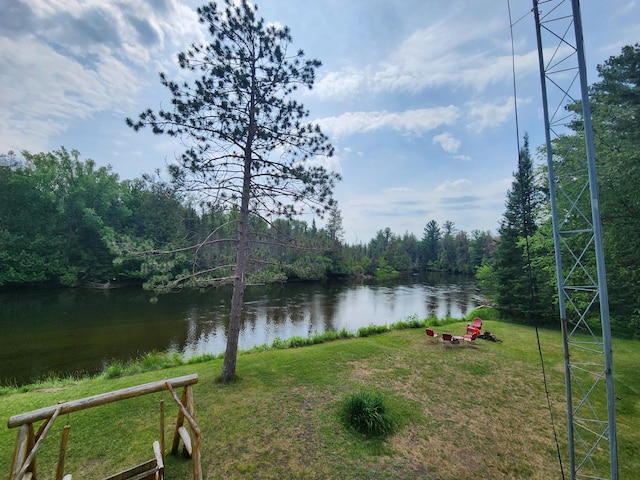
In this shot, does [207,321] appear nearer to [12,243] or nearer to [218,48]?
[218,48]

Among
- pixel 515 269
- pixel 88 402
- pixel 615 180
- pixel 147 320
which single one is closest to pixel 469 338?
pixel 615 180

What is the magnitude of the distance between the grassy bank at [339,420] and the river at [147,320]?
2.70 metres

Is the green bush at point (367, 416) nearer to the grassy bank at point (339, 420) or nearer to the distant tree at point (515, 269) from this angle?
the grassy bank at point (339, 420)

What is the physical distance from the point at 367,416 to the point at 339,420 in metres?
0.59

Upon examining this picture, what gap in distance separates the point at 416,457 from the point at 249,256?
19.7ft

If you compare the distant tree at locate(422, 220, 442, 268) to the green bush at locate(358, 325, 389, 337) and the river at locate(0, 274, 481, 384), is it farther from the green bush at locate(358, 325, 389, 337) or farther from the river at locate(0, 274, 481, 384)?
the green bush at locate(358, 325, 389, 337)

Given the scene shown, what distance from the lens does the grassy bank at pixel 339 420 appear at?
4348mm

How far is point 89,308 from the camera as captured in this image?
1947 cm

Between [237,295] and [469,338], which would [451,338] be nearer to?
[469,338]

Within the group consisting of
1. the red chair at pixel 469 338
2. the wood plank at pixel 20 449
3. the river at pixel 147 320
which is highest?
the wood plank at pixel 20 449

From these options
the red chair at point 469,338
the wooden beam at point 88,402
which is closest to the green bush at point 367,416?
the wooden beam at point 88,402

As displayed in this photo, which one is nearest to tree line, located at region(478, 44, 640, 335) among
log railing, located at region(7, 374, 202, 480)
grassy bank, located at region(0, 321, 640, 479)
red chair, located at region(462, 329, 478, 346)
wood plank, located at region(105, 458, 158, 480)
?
grassy bank, located at region(0, 321, 640, 479)

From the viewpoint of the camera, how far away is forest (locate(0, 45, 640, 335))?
6969 mm

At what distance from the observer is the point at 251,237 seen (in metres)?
8.66
